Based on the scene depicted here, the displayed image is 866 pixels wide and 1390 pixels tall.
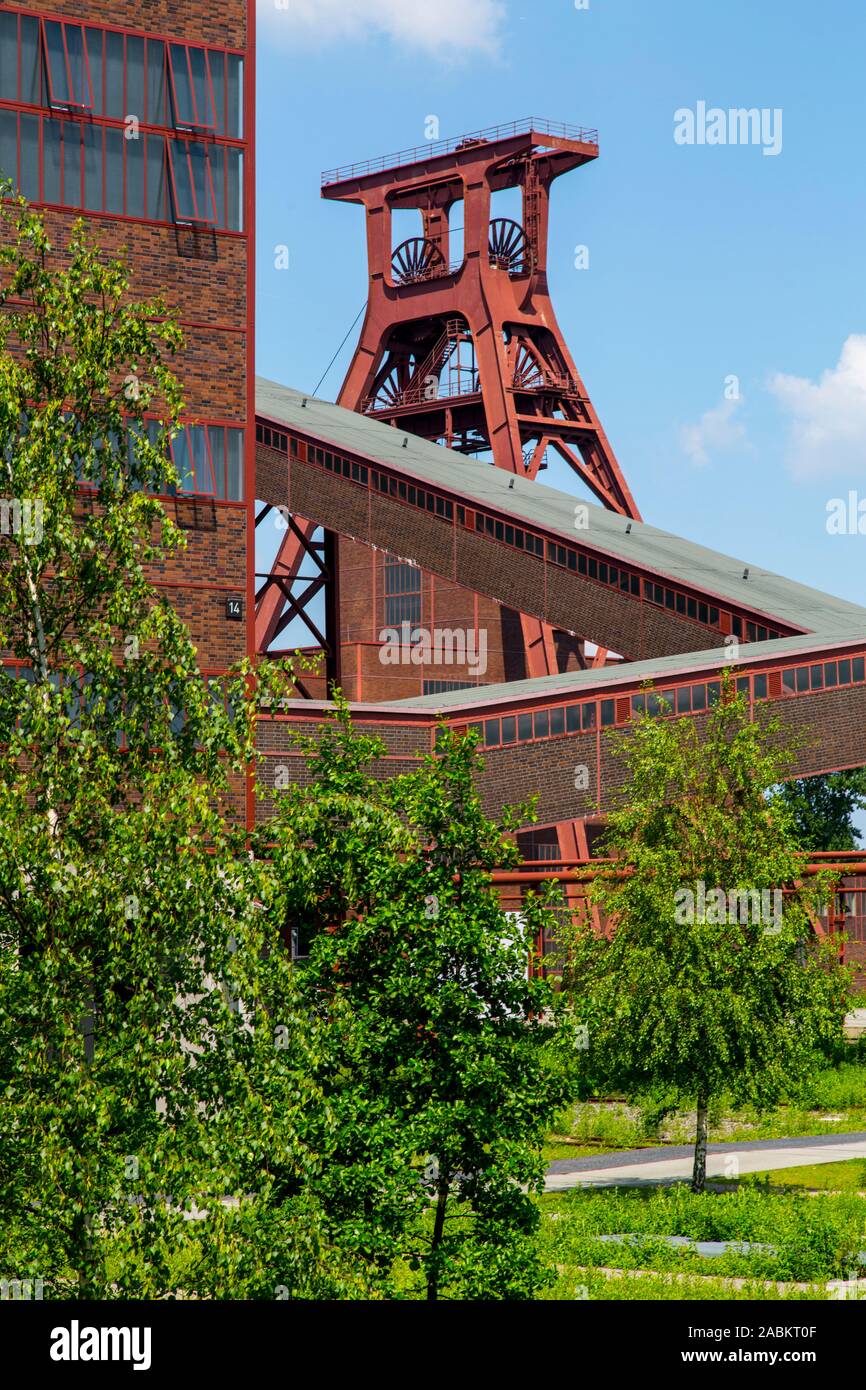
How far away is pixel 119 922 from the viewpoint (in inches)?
440

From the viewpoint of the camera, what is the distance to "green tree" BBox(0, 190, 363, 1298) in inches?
422

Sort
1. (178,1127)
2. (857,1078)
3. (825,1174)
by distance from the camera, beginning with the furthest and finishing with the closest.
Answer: (857,1078) → (825,1174) → (178,1127)

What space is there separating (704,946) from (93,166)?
1740cm

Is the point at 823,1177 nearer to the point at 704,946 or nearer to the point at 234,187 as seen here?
the point at 704,946

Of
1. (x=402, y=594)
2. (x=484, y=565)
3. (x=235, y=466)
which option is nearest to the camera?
(x=235, y=466)

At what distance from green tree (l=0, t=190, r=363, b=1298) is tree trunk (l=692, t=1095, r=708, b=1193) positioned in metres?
10.0

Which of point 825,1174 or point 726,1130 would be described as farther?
point 726,1130

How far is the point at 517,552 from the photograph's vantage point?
161 ft

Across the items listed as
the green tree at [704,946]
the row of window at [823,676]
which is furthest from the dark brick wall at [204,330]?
the row of window at [823,676]

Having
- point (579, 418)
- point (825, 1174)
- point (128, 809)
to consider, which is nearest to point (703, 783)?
point (825, 1174)

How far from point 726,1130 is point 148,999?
17711mm

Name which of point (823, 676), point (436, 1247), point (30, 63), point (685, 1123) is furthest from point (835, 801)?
point (436, 1247)

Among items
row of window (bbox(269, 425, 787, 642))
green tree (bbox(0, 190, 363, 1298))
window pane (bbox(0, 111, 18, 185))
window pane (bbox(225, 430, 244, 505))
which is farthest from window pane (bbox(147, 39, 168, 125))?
row of window (bbox(269, 425, 787, 642))
